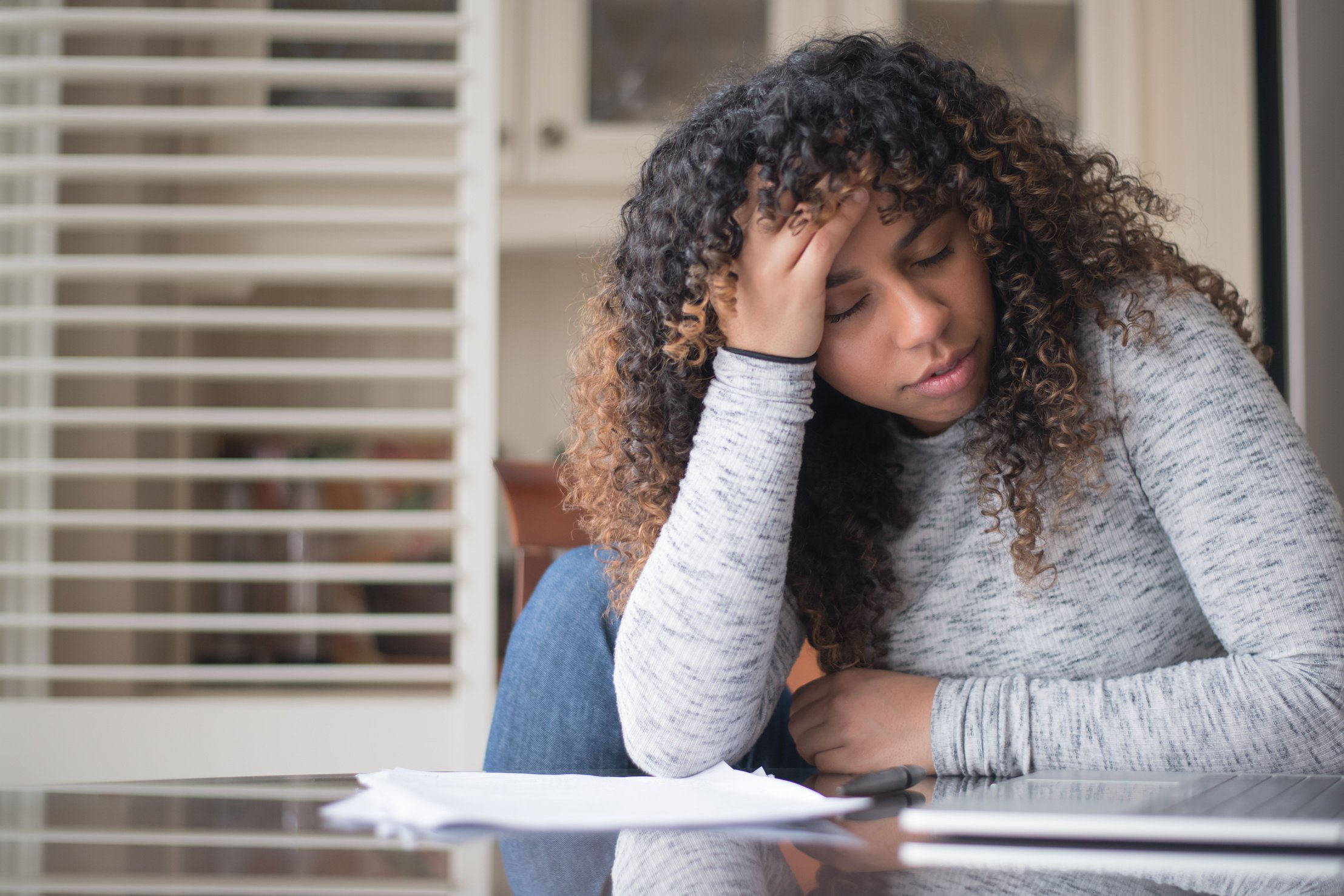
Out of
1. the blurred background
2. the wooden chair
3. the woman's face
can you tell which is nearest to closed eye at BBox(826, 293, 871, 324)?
the woman's face

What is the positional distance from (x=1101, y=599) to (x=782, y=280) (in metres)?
0.32

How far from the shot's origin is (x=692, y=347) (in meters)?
0.72

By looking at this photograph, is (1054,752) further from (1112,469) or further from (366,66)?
(366,66)

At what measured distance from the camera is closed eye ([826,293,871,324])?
699 millimetres

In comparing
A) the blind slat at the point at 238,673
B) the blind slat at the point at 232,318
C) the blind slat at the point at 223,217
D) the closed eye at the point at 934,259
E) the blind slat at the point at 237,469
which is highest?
the blind slat at the point at 223,217

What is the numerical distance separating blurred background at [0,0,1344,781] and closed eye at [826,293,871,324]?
58 centimetres

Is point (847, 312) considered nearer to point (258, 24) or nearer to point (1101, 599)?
point (1101, 599)

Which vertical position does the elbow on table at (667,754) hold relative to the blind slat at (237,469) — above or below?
below

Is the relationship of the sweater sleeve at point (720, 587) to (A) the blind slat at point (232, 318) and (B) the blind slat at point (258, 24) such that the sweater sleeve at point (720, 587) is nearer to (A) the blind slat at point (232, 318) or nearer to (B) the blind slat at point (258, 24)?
(A) the blind slat at point (232, 318)

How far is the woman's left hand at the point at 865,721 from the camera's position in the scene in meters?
0.67

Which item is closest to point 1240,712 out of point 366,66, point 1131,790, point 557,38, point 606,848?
point 1131,790

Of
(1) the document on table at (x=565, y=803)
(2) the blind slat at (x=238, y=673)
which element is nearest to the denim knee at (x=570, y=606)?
(1) the document on table at (x=565, y=803)

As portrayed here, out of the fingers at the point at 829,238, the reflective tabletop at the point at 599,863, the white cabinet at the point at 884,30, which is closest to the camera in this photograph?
the reflective tabletop at the point at 599,863

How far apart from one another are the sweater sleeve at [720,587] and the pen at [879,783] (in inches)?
5.0
